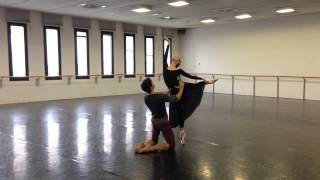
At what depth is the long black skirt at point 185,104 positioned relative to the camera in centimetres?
542

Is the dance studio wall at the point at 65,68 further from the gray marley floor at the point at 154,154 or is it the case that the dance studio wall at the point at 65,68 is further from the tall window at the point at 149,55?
the gray marley floor at the point at 154,154

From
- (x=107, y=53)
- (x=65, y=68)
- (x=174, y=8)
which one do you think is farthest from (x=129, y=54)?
(x=174, y=8)

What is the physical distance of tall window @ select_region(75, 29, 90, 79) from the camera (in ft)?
43.4

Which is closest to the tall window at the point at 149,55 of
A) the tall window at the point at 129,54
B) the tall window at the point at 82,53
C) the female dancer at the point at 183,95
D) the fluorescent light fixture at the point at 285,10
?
the tall window at the point at 129,54

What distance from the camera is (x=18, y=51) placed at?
1162 centimetres

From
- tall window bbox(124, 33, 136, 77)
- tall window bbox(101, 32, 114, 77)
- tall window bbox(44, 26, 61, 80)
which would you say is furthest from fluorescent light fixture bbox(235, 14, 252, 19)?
tall window bbox(44, 26, 61, 80)

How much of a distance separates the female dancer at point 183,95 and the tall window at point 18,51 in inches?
306

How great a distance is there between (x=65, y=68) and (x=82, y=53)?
3.29ft

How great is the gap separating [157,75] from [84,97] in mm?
4291

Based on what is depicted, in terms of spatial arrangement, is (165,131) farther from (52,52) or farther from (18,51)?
(52,52)

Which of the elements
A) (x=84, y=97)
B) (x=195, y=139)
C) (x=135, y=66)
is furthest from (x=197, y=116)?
(x=135, y=66)

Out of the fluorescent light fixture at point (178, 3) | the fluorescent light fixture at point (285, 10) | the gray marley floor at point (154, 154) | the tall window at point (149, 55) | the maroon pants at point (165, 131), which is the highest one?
the fluorescent light fixture at point (285, 10)

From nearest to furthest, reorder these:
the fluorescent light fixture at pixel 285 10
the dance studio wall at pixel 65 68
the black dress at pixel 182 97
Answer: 1. the black dress at pixel 182 97
2. the fluorescent light fixture at pixel 285 10
3. the dance studio wall at pixel 65 68

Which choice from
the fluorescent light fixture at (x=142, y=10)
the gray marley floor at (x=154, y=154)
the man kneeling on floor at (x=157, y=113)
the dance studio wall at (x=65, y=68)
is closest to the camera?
the gray marley floor at (x=154, y=154)
